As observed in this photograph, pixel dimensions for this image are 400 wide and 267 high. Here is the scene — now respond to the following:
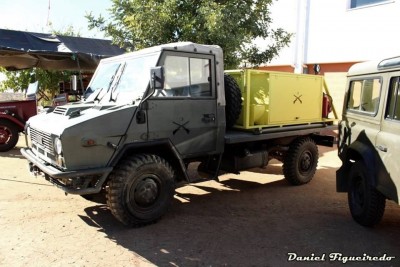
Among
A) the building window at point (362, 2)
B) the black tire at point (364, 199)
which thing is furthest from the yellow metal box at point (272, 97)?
the building window at point (362, 2)

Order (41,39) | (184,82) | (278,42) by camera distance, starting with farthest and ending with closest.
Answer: (41,39) → (278,42) → (184,82)

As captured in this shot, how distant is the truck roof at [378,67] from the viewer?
4285 mm

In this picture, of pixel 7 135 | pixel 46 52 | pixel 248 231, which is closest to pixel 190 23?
pixel 248 231

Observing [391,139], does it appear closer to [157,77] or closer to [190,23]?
[157,77]

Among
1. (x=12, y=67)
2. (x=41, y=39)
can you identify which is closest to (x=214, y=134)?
(x=41, y=39)

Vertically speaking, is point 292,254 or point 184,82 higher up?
point 184,82

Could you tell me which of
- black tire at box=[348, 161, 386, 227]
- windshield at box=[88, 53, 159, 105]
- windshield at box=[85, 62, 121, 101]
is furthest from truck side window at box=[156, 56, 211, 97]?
black tire at box=[348, 161, 386, 227]

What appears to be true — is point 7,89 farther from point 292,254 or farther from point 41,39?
point 292,254

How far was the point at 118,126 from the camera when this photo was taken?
4.53 m

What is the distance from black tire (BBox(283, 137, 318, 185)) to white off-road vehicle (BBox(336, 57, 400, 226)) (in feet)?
4.27

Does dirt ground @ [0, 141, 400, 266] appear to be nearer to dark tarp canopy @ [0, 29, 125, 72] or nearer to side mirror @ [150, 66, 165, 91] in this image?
side mirror @ [150, 66, 165, 91]

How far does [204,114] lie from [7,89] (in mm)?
14857

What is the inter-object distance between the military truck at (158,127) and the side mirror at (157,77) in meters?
0.01

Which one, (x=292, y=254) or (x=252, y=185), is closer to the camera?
(x=292, y=254)
